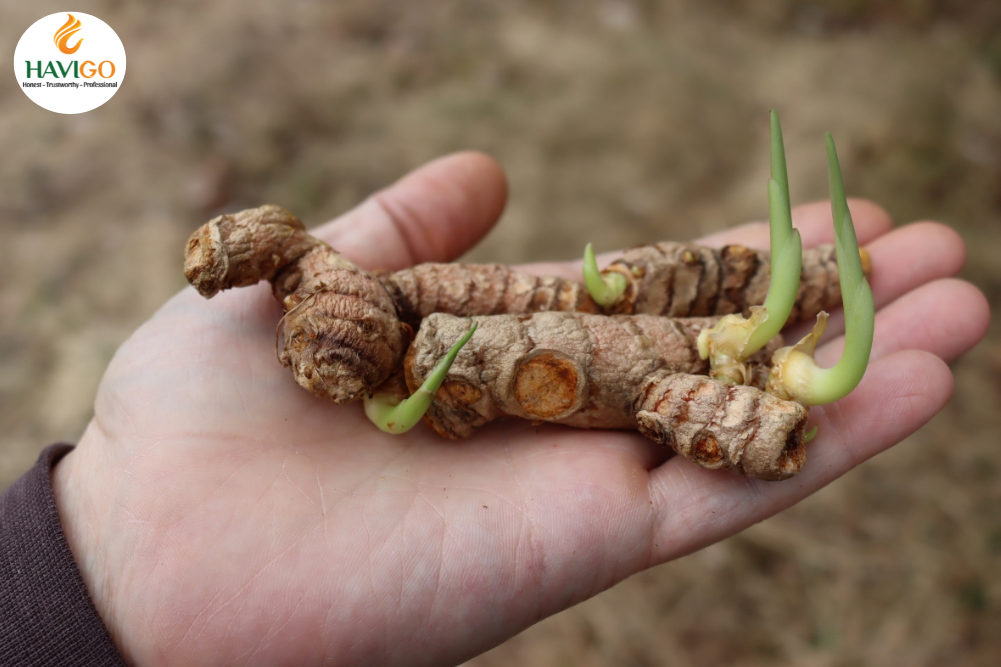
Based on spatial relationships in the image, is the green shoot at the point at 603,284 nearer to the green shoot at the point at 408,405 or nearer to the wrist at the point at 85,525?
the green shoot at the point at 408,405

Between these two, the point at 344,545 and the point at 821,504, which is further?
the point at 821,504

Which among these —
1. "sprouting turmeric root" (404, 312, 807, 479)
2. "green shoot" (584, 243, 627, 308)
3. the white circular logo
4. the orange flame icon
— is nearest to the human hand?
"sprouting turmeric root" (404, 312, 807, 479)

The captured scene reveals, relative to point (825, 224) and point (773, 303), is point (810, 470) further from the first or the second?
point (825, 224)

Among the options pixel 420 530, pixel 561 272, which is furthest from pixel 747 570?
pixel 420 530

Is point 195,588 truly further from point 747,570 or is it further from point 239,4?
point 239,4

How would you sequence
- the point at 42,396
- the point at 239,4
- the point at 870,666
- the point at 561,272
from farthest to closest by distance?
the point at 239,4 → the point at 42,396 → the point at 870,666 → the point at 561,272

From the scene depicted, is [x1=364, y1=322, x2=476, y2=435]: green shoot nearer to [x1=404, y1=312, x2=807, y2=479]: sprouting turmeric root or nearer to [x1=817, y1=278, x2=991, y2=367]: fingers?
[x1=404, y1=312, x2=807, y2=479]: sprouting turmeric root

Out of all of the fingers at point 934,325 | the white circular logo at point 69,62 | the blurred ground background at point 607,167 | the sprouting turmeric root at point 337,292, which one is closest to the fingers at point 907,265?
the fingers at point 934,325
